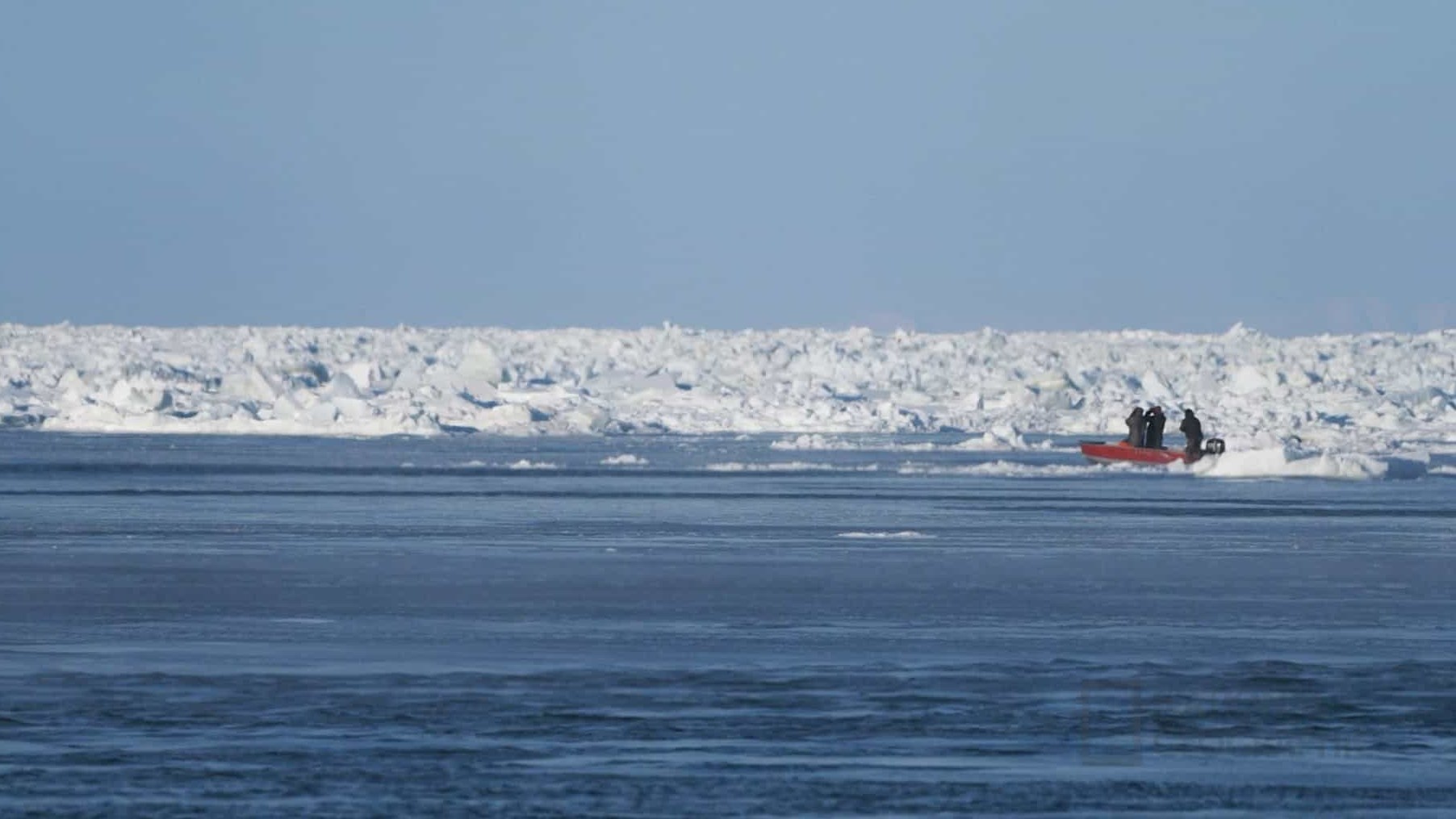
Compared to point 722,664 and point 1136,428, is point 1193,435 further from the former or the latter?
point 722,664

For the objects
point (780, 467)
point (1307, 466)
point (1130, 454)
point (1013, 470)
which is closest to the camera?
point (1307, 466)

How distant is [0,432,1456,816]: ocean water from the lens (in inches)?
265

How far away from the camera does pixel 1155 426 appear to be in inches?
1411

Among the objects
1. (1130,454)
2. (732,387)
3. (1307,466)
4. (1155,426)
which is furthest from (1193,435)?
(732,387)

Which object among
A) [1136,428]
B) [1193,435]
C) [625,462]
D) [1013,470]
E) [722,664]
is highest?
[1136,428]

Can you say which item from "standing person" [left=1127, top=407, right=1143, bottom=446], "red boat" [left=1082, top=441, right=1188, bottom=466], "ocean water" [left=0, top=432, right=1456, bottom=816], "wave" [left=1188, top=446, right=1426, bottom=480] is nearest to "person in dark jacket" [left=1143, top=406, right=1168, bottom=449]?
"standing person" [left=1127, top=407, right=1143, bottom=446]

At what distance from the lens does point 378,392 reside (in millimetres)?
63438

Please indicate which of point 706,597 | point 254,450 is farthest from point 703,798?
point 254,450

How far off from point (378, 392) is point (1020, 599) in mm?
52016

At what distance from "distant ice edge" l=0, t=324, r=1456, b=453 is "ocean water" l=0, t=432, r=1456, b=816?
76.2ft

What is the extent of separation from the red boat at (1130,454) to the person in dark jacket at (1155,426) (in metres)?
0.73

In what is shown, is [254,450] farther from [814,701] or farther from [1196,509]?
[814,701]

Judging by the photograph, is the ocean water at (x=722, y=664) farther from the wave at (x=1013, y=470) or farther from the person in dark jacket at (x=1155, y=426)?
the person in dark jacket at (x=1155, y=426)

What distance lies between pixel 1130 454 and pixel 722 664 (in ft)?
85.0
